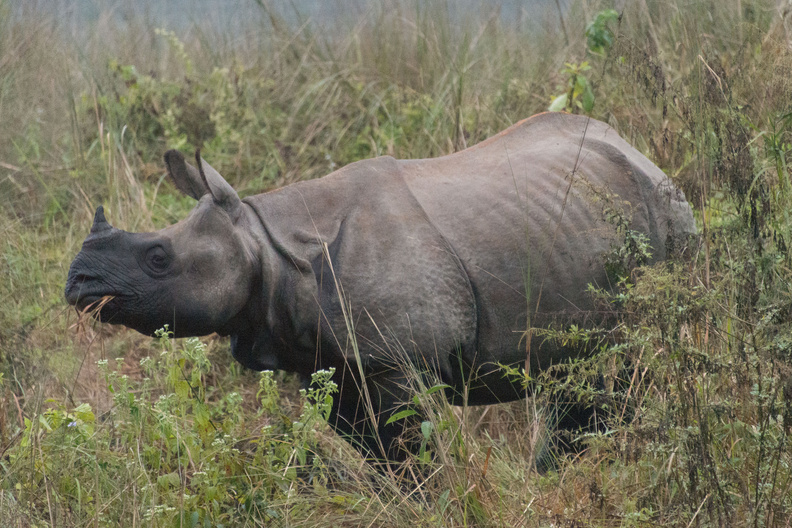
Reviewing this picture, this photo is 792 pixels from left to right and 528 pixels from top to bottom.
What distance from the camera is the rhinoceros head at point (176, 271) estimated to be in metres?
4.08

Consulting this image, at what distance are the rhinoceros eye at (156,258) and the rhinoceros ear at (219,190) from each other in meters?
0.32

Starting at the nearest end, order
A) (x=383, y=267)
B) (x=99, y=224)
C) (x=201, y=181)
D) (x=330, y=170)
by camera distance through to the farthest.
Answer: (x=99, y=224), (x=383, y=267), (x=201, y=181), (x=330, y=170)

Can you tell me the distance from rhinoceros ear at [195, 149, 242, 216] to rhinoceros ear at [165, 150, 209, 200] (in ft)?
0.20

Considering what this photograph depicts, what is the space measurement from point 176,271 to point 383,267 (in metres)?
0.84

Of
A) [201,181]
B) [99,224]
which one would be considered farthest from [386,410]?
[99,224]

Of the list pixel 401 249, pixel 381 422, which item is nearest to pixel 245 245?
pixel 401 249

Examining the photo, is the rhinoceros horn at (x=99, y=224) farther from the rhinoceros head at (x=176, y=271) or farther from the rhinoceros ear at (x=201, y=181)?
the rhinoceros ear at (x=201, y=181)

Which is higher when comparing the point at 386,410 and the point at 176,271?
the point at 176,271

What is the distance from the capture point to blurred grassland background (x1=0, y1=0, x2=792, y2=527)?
3404mm

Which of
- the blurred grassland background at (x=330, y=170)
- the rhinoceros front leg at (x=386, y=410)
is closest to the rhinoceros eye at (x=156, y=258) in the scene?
the blurred grassland background at (x=330, y=170)

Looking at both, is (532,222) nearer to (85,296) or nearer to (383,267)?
(383,267)

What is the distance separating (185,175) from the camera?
14.9 ft

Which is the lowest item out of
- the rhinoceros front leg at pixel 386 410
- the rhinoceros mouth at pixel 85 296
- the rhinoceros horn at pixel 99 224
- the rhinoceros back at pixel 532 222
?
the rhinoceros front leg at pixel 386 410

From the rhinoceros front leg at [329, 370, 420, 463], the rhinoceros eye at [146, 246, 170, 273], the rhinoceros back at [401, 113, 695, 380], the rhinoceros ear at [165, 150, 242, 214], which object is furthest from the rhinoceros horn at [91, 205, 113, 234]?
the rhinoceros back at [401, 113, 695, 380]
